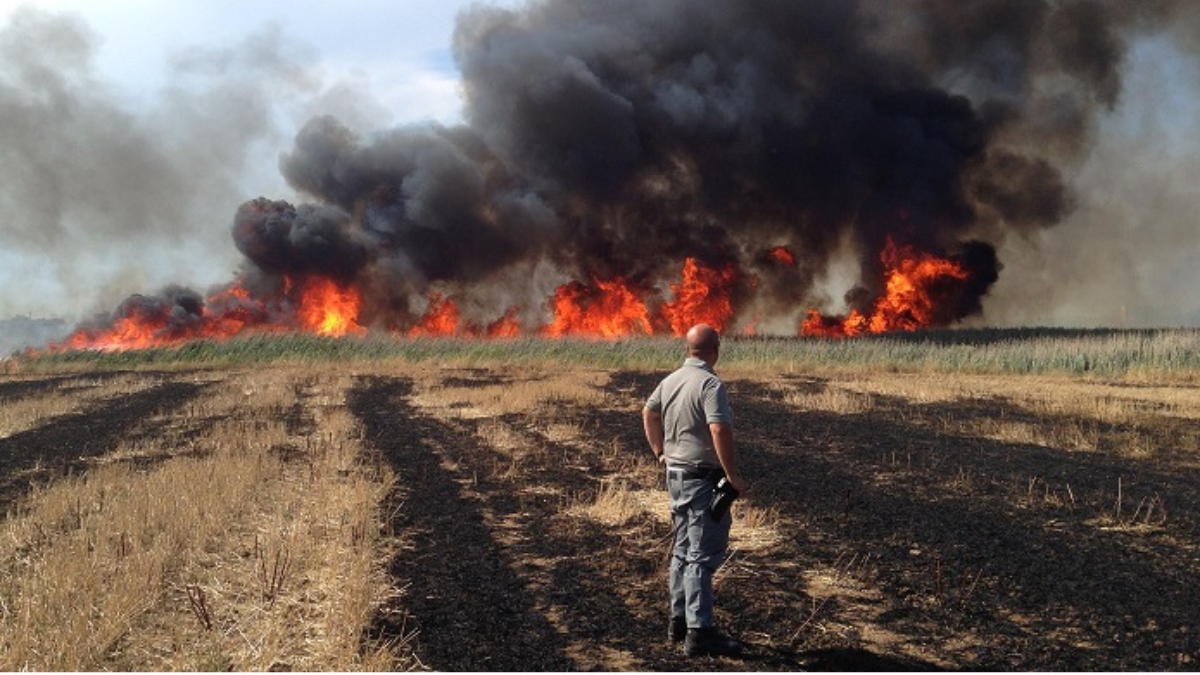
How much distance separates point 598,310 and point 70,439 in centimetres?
3848

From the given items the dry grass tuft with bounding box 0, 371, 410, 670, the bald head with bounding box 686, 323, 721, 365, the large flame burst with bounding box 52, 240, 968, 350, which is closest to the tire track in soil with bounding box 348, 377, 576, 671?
the dry grass tuft with bounding box 0, 371, 410, 670

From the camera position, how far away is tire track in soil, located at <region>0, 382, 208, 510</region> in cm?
1205

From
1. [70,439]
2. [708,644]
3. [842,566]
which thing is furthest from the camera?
[70,439]

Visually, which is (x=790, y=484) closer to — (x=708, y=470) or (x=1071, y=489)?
(x=1071, y=489)

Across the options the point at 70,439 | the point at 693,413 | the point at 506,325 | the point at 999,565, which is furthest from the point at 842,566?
the point at 506,325

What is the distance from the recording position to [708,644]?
17.7 feet

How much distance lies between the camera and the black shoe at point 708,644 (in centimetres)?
539

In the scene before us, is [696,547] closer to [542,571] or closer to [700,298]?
[542,571]

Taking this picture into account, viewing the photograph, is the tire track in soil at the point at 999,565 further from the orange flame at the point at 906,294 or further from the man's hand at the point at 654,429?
the orange flame at the point at 906,294

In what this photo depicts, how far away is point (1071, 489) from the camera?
10141mm

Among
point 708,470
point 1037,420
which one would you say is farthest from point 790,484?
point 1037,420

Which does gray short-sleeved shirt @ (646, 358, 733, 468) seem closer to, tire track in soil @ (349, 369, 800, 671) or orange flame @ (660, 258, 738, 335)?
tire track in soil @ (349, 369, 800, 671)

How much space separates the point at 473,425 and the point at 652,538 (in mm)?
9227

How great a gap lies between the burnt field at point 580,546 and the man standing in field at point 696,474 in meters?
0.20
